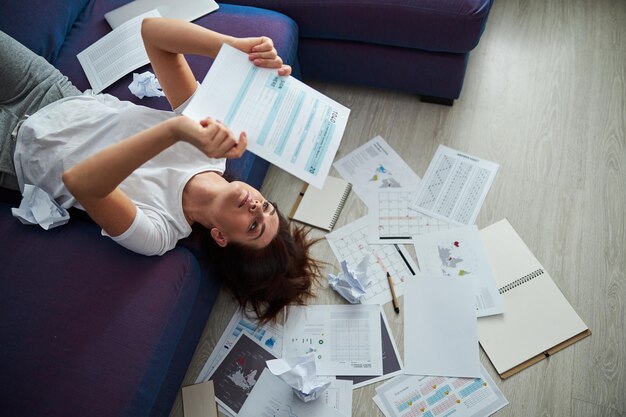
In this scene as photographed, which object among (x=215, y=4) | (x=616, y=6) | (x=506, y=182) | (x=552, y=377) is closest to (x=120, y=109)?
(x=215, y=4)

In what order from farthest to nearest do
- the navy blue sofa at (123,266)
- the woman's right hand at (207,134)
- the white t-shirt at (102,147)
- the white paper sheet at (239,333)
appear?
1. the white paper sheet at (239,333)
2. the white t-shirt at (102,147)
3. the navy blue sofa at (123,266)
4. the woman's right hand at (207,134)

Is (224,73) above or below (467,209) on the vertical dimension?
above

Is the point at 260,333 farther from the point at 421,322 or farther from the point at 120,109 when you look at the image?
the point at 120,109

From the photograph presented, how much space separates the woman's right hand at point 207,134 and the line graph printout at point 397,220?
86 centimetres

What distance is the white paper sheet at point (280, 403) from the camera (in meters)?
1.65

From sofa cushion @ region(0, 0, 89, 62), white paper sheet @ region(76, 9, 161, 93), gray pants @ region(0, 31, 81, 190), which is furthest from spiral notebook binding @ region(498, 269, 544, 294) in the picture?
sofa cushion @ region(0, 0, 89, 62)

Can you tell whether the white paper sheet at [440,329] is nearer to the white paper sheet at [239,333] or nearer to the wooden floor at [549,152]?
the wooden floor at [549,152]

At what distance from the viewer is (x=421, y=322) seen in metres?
1.76

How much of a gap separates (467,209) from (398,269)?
0.38 m

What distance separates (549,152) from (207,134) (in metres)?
1.50

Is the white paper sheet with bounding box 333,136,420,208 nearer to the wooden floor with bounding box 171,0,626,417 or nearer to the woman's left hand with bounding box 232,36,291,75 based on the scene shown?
the wooden floor with bounding box 171,0,626,417

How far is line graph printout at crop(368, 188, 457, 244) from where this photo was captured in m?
1.92

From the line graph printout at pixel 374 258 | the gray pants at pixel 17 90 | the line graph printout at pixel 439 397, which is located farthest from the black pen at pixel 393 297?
the gray pants at pixel 17 90

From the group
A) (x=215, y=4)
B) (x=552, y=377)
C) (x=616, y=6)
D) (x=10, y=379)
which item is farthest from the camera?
(x=616, y=6)
